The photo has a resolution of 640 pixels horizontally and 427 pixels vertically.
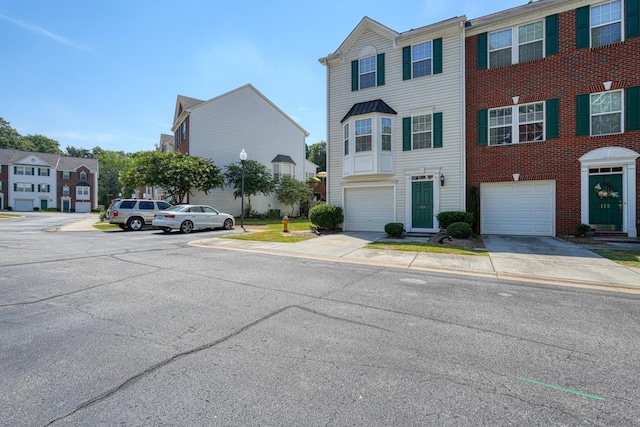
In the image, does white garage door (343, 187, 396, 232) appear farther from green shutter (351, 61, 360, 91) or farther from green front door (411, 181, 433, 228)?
green shutter (351, 61, 360, 91)

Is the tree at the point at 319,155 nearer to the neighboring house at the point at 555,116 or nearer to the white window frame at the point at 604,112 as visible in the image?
the neighboring house at the point at 555,116

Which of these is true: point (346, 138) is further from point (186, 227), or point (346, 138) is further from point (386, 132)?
point (186, 227)

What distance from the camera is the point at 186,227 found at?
16953mm

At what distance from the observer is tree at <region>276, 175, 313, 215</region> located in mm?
28219

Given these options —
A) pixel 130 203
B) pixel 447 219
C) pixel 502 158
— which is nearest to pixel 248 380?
pixel 447 219

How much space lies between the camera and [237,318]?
14.3ft

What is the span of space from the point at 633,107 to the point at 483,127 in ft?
16.0

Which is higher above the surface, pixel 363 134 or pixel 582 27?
pixel 582 27

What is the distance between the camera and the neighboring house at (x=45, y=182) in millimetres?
54125

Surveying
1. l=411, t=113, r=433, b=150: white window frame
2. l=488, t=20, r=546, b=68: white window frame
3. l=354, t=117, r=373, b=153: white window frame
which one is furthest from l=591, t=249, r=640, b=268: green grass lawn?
l=354, t=117, r=373, b=153: white window frame

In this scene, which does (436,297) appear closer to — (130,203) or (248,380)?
(248,380)

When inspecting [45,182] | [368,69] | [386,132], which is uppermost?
[368,69]

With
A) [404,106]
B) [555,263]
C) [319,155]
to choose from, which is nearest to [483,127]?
[404,106]

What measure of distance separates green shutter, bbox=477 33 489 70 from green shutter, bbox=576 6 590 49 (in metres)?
3.15
